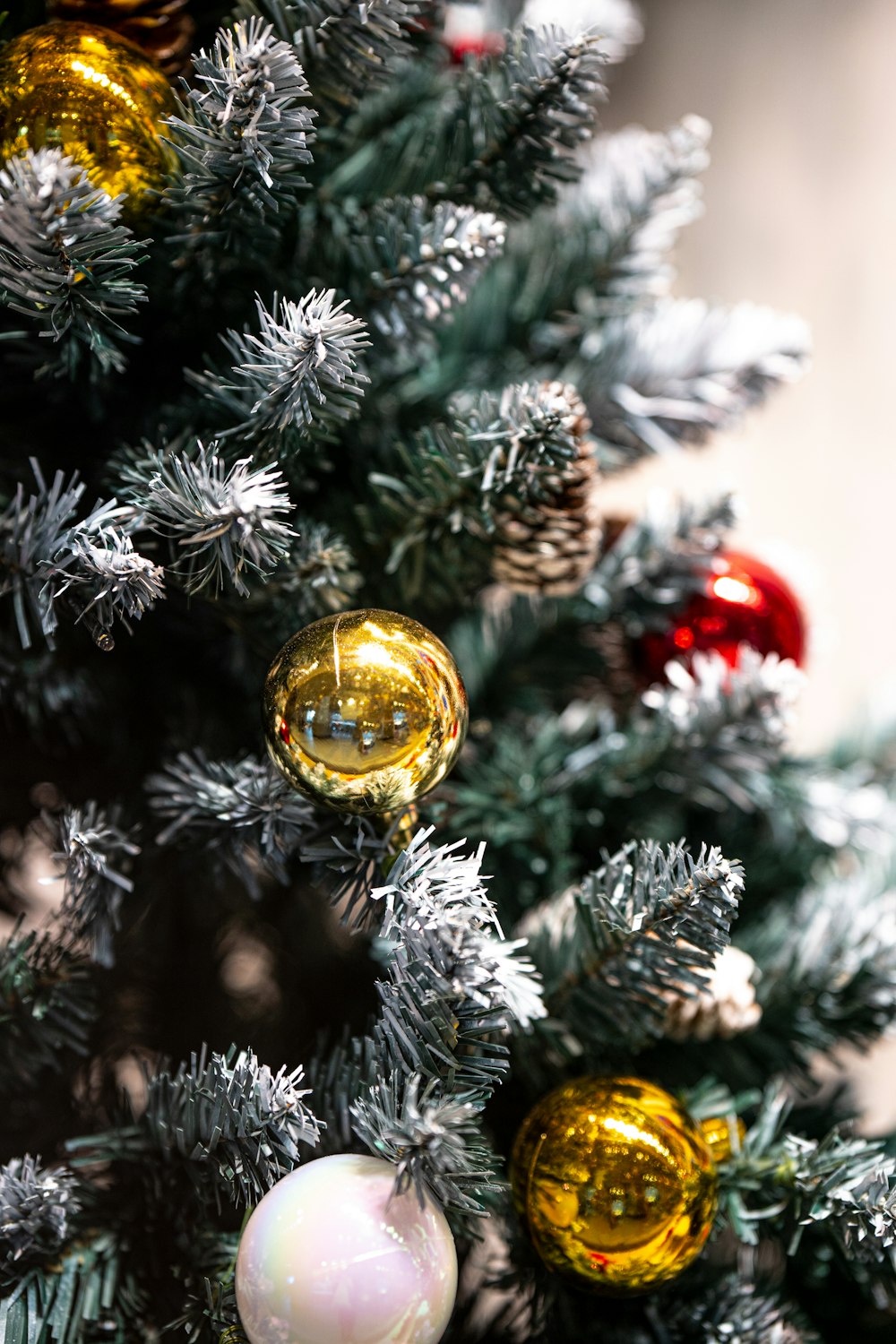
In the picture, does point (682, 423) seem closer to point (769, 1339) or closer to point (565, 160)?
point (565, 160)

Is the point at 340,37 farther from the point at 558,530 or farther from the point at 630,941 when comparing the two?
the point at 630,941

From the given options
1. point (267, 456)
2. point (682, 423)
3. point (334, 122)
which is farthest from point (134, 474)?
point (682, 423)

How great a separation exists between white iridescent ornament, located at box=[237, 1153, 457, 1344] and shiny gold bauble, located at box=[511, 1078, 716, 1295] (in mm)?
54

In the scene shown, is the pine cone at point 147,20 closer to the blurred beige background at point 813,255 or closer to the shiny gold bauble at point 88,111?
the shiny gold bauble at point 88,111

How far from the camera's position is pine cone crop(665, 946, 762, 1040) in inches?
14.6

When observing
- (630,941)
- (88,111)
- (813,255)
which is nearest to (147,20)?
(88,111)

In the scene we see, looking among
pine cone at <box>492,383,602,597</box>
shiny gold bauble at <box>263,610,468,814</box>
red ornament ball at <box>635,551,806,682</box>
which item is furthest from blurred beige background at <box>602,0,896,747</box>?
shiny gold bauble at <box>263,610,468,814</box>

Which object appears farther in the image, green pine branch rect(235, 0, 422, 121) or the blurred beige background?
the blurred beige background

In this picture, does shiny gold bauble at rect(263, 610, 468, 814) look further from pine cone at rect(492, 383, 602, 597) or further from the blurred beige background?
the blurred beige background

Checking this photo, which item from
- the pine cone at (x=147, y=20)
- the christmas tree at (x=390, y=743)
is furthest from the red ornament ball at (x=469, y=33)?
the pine cone at (x=147, y=20)

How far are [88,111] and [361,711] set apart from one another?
8.3 inches

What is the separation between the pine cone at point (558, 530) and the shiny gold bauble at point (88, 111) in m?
0.15

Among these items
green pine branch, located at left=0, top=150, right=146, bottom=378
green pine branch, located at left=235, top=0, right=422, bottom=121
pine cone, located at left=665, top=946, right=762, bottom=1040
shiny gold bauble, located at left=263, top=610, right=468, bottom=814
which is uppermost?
green pine branch, located at left=235, top=0, right=422, bottom=121

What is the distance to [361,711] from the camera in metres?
0.30
